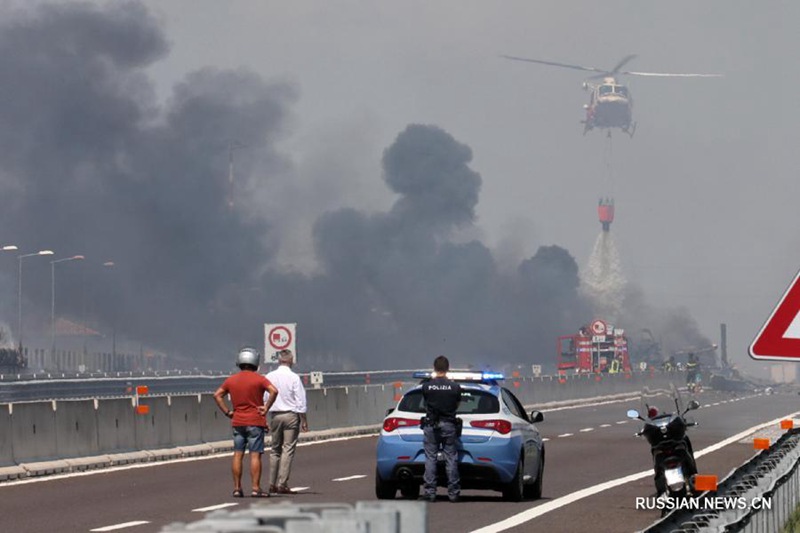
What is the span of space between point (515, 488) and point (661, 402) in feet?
9.29

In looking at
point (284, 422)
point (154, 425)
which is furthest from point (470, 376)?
point (154, 425)

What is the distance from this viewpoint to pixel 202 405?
32625 mm

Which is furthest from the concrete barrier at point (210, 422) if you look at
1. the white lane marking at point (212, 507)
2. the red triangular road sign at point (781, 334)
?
the red triangular road sign at point (781, 334)

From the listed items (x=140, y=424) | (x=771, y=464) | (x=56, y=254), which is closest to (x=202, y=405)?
(x=140, y=424)

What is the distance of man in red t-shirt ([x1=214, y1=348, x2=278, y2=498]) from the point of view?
68.8 feet

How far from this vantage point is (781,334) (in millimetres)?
11805

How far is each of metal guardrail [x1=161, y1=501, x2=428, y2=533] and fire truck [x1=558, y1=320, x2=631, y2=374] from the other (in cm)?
9584

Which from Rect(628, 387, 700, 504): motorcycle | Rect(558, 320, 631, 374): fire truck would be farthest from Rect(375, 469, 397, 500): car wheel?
Rect(558, 320, 631, 374): fire truck

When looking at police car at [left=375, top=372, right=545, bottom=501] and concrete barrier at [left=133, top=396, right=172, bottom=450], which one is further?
A: concrete barrier at [left=133, top=396, right=172, bottom=450]

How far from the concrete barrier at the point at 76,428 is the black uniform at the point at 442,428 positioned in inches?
325

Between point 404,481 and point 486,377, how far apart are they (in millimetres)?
2016

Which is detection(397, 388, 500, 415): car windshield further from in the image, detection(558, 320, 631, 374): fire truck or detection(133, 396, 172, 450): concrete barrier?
detection(558, 320, 631, 374): fire truck

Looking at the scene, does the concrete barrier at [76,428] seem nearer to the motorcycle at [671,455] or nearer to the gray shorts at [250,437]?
the gray shorts at [250,437]

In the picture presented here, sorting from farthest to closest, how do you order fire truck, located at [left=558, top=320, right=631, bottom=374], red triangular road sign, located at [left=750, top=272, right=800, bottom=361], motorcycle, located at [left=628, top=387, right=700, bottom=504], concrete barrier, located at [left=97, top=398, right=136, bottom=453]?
fire truck, located at [left=558, top=320, right=631, bottom=374]
concrete barrier, located at [left=97, top=398, right=136, bottom=453]
motorcycle, located at [left=628, top=387, right=700, bottom=504]
red triangular road sign, located at [left=750, top=272, right=800, bottom=361]
